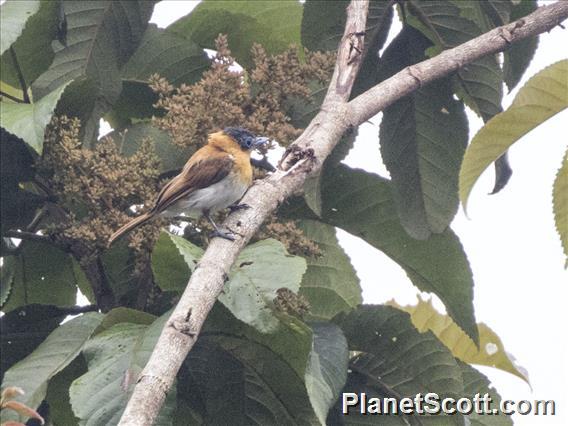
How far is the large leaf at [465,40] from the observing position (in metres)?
3.74

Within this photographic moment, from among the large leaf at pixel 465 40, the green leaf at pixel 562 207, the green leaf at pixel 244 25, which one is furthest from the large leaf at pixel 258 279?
the large leaf at pixel 465 40

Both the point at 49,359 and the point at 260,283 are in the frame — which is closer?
the point at 260,283

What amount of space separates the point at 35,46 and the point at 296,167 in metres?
1.28

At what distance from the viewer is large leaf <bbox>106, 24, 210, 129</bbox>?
375 centimetres

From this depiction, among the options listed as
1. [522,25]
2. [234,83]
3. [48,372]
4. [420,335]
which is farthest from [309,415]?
[522,25]

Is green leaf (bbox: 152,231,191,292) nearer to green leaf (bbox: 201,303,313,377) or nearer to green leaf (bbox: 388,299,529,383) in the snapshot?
green leaf (bbox: 201,303,313,377)

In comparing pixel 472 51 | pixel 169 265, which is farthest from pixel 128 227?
pixel 472 51

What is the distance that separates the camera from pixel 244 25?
148 inches

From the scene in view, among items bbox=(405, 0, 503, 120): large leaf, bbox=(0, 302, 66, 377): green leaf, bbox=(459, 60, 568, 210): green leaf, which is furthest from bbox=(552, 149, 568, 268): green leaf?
bbox=(0, 302, 66, 377): green leaf

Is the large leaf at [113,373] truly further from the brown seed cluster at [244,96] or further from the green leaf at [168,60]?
the green leaf at [168,60]

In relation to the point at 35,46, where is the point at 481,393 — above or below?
below

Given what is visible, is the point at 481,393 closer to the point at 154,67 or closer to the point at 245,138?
the point at 245,138

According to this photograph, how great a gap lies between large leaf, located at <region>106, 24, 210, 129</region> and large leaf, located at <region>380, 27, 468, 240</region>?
0.68 meters

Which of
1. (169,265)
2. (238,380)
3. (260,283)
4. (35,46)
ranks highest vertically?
(35,46)
